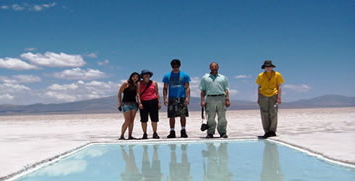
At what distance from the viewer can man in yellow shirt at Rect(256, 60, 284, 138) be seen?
9.27m

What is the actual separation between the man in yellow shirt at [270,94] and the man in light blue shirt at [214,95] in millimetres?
842

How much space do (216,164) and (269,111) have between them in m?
4.22

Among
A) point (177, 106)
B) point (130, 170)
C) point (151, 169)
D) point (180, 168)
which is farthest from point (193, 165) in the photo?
point (177, 106)

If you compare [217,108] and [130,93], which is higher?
[130,93]

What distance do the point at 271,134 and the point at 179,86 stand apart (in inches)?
92.9

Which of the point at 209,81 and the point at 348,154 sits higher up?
the point at 209,81

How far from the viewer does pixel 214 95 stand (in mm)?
9211

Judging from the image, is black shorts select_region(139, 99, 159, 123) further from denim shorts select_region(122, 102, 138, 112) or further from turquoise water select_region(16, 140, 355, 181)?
turquoise water select_region(16, 140, 355, 181)

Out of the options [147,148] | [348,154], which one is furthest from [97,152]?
[348,154]

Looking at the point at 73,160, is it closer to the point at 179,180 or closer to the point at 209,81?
the point at 179,180

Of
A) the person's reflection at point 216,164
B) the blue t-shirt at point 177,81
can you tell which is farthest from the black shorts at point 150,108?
the person's reflection at point 216,164

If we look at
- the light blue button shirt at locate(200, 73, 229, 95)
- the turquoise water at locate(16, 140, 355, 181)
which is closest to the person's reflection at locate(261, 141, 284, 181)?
the turquoise water at locate(16, 140, 355, 181)

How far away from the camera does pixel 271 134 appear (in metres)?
9.28

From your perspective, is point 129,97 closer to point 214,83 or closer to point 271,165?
point 214,83
